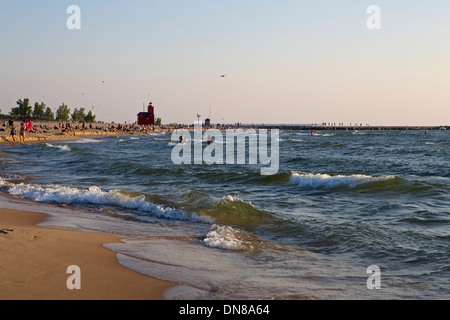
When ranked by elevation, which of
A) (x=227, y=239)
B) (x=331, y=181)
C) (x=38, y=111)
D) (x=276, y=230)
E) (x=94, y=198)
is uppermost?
(x=38, y=111)

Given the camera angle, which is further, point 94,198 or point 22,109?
point 22,109

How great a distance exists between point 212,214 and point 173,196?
123 inches

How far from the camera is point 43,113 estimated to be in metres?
109

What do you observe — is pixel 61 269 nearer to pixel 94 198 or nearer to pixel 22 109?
pixel 94 198

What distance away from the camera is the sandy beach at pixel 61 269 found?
475 cm

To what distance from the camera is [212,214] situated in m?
11.2

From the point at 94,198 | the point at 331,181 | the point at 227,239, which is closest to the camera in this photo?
the point at 227,239

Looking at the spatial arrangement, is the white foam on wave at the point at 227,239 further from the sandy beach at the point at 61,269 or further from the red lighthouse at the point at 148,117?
the red lighthouse at the point at 148,117

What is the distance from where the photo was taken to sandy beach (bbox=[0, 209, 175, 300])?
4754 millimetres

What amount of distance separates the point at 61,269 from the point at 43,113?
11517cm

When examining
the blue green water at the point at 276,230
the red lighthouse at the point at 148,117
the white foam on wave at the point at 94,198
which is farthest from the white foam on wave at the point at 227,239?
the red lighthouse at the point at 148,117

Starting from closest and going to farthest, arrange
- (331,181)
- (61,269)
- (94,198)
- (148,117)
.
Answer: (61,269), (94,198), (331,181), (148,117)

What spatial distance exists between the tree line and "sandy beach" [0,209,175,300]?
10499 centimetres

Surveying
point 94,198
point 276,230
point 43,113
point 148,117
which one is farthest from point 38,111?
point 276,230
